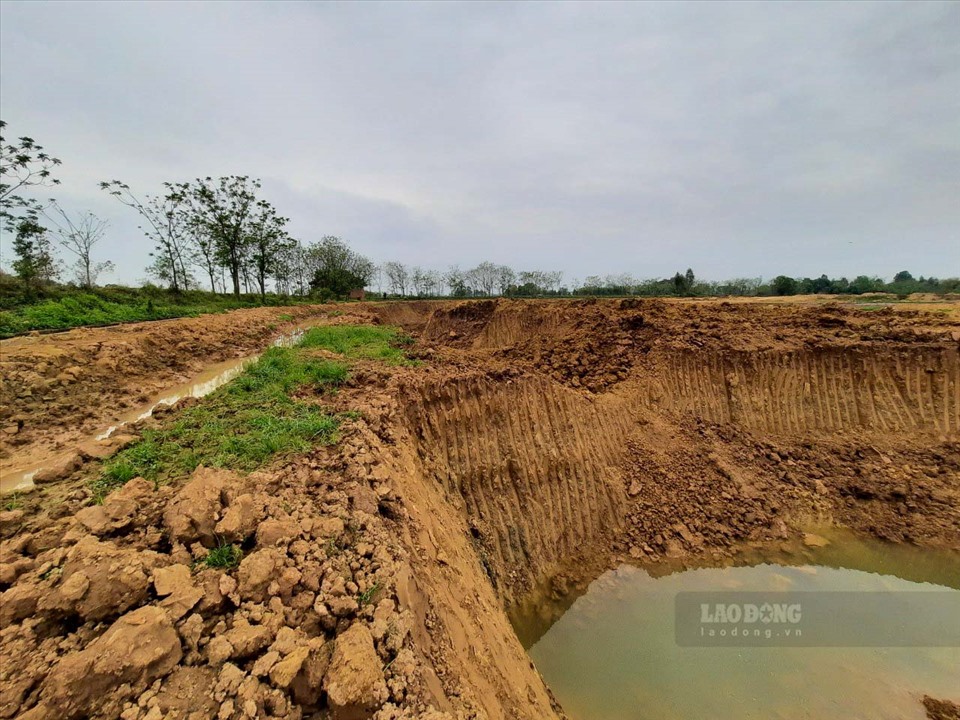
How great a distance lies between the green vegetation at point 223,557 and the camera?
2.94 metres

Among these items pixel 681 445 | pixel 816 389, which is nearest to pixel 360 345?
pixel 681 445

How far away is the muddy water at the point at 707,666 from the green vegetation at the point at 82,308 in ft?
58.8

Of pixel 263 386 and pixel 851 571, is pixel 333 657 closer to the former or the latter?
pixel 263 386

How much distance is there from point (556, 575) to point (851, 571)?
19.9 ft

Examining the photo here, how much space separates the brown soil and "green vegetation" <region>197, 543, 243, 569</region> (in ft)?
0.41

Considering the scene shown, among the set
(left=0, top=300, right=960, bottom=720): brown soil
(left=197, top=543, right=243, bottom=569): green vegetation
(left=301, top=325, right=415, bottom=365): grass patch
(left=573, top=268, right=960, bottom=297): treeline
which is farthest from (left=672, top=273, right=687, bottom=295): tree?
(left=197, top=543, right=243, bottom=569): green vegetation

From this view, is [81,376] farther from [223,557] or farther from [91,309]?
[91,309]

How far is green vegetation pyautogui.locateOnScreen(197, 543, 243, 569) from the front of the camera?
2943 millimetres

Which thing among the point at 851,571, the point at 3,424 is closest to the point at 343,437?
the point at 3,424

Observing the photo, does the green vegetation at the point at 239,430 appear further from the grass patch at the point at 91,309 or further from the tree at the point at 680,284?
the tree at the point at 680,284

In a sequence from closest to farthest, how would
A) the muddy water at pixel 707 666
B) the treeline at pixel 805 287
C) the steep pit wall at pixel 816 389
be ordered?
the muddy water at pixel 707 666 → the steep pit wall at pixel 816 389 → the treeline at pixel 805 287

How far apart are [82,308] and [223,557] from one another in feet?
Answer: 74.5

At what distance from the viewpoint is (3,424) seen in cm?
665

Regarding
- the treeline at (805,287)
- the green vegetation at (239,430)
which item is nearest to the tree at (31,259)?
the green vegetation at (239,430)
